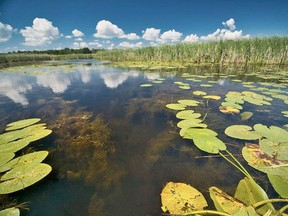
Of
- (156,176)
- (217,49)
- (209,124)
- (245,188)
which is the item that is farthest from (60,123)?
(217,49)

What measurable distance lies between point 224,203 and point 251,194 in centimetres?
26

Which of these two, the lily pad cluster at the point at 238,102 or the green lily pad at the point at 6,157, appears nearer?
the green lily pad at the point at 6,157

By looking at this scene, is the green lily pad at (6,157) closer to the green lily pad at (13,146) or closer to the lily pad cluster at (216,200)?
the green lily pad at (13,146)

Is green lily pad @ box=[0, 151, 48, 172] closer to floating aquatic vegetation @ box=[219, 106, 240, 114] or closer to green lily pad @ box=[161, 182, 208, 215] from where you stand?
green lily pad @ box=[161, 182, 208, 215]

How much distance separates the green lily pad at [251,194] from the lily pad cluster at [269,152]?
0.27m

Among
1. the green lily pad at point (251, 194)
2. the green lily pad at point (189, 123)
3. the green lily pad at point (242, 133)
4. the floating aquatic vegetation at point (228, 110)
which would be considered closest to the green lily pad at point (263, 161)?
the green lily pad at point (242, 133)

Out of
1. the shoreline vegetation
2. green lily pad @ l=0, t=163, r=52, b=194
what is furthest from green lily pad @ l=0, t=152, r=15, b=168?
the shoreline vegetation

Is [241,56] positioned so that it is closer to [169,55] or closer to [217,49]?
[217,49]

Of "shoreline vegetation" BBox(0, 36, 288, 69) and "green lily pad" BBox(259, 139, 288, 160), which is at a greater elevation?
"shoreline vegetation" BBox(0, 36, 288, 69)

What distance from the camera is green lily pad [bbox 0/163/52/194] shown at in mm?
1534

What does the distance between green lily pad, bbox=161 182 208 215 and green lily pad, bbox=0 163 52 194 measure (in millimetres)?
1260

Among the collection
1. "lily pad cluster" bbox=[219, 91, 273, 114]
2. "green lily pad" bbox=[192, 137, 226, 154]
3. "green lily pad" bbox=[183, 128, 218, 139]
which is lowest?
"green lily pad" bbox=[192, 137, 226, 154]

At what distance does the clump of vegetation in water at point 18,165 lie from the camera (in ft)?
5.07

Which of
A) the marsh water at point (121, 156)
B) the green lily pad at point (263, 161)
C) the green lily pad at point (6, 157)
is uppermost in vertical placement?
the green lily pad at point (263, 161)
